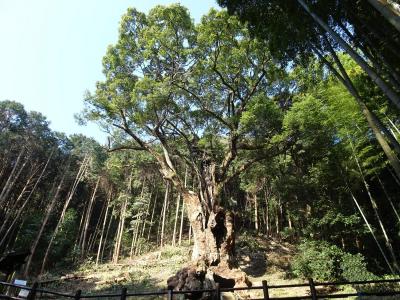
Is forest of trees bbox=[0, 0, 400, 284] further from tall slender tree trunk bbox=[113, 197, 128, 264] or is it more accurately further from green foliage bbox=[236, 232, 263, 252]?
tall slender tree trunk bbox=[113, 197, 128, 264]

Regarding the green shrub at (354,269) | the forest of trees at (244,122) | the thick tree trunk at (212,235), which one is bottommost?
the green shrub at (354,269)

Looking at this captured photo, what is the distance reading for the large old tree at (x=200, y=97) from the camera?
423 inches

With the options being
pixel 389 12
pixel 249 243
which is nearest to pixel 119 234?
pixel 249 243

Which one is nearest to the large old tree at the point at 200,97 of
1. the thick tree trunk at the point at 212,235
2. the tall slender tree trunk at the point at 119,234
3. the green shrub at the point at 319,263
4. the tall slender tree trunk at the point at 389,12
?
the thick tree trunk at the point at 212,235

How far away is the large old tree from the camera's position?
10742 mm

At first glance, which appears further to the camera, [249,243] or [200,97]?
[249,243]

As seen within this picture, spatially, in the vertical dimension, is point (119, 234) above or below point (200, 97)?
below

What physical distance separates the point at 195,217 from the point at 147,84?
532cm

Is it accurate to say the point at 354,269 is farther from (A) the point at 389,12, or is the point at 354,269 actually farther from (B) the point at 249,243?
(A) the point at 389,12

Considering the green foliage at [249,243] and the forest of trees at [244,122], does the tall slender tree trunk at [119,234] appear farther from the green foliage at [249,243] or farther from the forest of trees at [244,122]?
the green foliage at [249,243]

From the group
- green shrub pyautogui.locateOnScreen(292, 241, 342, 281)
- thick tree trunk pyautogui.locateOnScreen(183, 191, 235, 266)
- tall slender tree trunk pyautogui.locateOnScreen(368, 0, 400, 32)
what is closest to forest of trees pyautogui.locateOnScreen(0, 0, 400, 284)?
thick tree trunk pyautogui.locateOnScreen(183, 191, 235, 266)

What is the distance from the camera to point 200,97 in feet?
39.7

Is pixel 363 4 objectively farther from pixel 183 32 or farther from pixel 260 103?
pixel 183 32

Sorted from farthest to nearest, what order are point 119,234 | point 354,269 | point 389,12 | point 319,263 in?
point 119,234
point 319,263
point 354,269
point 389,12
